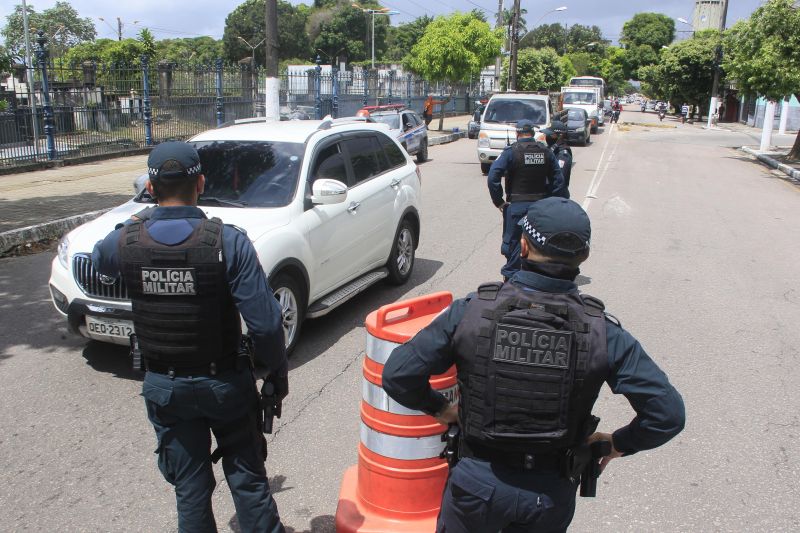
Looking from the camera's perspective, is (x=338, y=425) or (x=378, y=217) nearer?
(x=338, y=425)

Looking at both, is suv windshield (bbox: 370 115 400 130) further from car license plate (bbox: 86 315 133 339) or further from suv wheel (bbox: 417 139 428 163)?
car license plate (bbox: 86 315 133 339)

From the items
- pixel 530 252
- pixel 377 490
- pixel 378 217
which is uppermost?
pixel 530 252

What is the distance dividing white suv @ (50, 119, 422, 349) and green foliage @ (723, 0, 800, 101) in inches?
692

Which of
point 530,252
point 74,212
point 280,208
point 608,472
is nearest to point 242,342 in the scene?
point 530,252

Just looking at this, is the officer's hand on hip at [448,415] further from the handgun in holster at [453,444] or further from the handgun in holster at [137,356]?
the handgun in holster at [137,356]

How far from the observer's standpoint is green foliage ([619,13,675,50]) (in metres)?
101

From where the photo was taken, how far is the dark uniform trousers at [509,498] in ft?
7.03

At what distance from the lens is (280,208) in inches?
221

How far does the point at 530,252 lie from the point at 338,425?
272cm

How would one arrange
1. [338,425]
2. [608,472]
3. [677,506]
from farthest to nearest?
[338,425] < [608,472] < [677,506]

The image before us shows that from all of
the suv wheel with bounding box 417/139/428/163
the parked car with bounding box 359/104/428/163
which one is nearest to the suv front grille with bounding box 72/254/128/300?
the parked car with bounding box 359/104/428/163

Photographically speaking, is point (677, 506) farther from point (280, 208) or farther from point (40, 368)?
point (40, 368)

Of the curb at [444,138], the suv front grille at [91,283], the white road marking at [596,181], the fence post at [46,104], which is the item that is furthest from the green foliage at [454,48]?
the suv front grille at [91,283]

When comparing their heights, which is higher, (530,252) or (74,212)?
(530,252)
